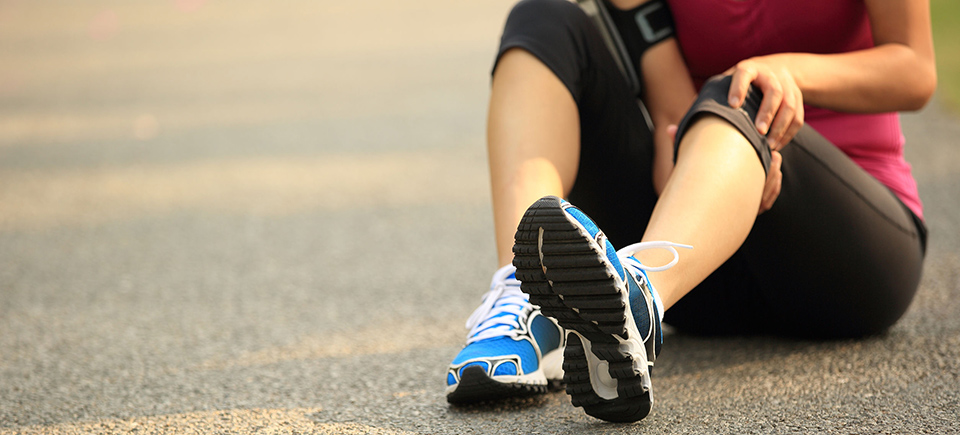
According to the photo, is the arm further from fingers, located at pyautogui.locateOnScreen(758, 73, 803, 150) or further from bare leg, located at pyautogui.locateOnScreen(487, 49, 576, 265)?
bare leg, located at pyautogui.locateOnScreen(487, 49, 576, 265)

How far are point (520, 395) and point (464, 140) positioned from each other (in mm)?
2555

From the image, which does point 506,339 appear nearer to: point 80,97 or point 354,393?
point 354,393

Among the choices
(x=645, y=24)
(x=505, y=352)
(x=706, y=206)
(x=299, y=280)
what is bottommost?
(x=299, y=280)

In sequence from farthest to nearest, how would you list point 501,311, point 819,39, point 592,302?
point 819,39 < point 501,311 < point 592,302

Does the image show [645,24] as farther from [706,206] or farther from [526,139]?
[706,206]

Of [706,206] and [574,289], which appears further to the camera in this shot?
[706,206]

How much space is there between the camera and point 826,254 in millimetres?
1108

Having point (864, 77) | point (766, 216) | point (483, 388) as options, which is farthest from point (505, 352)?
point (864, 77)

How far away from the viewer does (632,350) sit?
0.84 meters

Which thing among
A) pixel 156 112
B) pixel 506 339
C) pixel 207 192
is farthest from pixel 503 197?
pixel 156 112

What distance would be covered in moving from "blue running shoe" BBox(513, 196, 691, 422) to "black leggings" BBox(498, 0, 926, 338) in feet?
0.87

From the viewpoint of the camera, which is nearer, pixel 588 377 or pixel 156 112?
pixel 588 377

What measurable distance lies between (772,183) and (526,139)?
311 millimetres

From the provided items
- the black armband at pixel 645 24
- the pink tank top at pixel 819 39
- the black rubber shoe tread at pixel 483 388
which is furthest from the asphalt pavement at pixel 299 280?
the black armband at pixel 645 24
